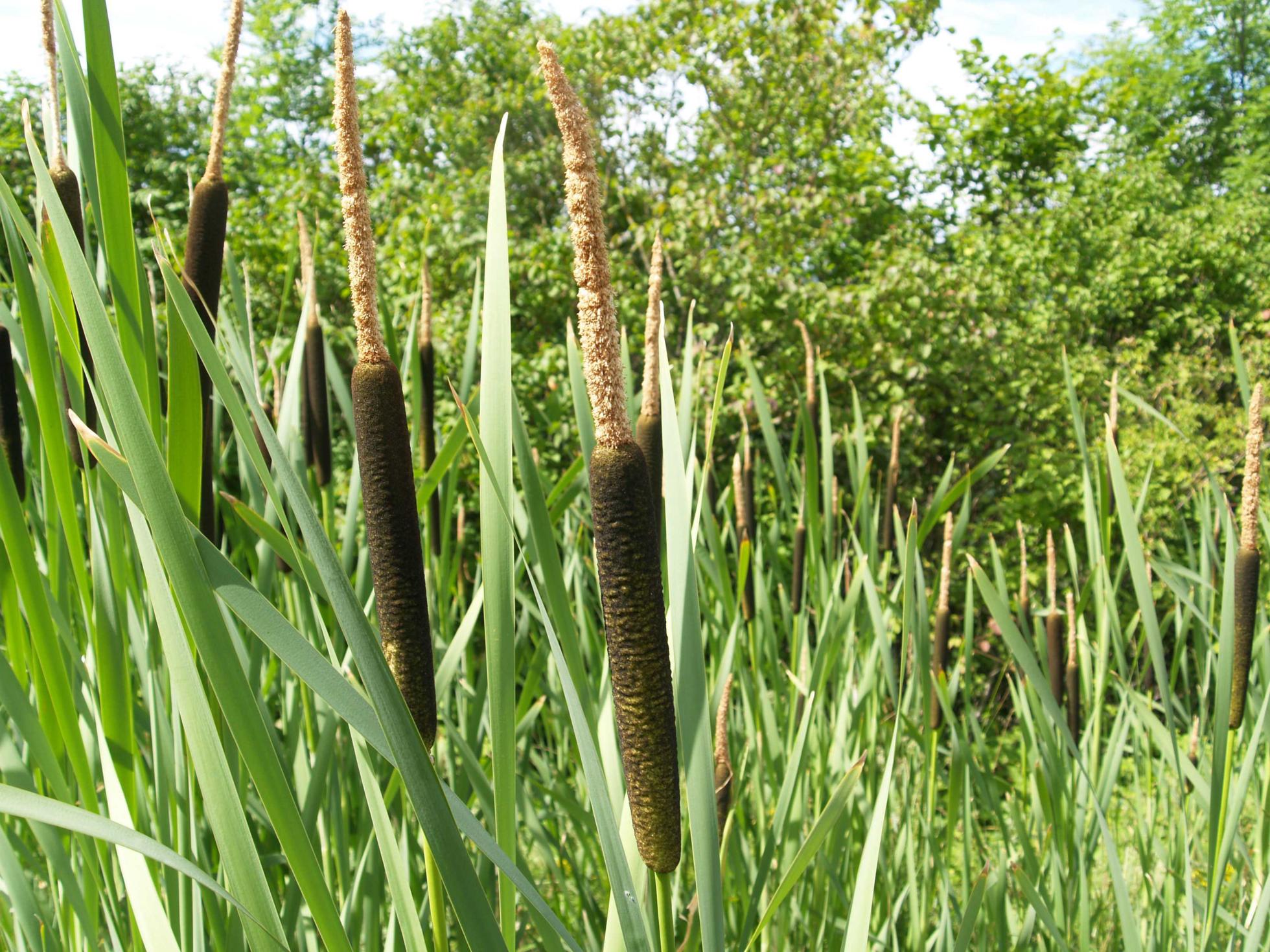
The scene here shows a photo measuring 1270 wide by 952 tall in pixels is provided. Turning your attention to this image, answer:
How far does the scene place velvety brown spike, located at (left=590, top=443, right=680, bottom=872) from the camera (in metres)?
0.33

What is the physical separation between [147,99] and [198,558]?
8427 mm

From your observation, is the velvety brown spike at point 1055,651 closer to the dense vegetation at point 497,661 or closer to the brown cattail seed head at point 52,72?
the dense vegetation at point 497,661

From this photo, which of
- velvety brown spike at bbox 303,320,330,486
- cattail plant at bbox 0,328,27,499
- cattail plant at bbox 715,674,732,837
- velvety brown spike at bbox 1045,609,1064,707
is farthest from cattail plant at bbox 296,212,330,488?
velvety brown spike at bbox 1045,609,1064,707

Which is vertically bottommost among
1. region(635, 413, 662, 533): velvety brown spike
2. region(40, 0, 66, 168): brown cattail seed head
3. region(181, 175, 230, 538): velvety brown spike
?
region(635, 413, 662, 533): velvety brown spike

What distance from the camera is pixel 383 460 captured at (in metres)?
0.38

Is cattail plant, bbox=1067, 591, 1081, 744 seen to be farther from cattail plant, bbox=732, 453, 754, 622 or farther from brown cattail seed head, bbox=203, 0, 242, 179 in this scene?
brown cattail seed head, bbox=203, 0, 242, 179

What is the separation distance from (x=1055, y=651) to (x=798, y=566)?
351mm

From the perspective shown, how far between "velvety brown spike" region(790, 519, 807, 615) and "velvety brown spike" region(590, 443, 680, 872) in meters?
0.96

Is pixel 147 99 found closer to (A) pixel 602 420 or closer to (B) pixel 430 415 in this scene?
(B) pixel 430 415

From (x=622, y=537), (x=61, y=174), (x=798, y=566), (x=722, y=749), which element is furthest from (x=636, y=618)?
(x=798, y=566)

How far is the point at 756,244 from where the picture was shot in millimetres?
4836

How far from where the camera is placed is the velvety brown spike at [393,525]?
1.23 feet

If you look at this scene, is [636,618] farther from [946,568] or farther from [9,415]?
[946,568]

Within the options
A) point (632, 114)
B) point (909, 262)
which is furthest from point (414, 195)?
point (909, 262)
